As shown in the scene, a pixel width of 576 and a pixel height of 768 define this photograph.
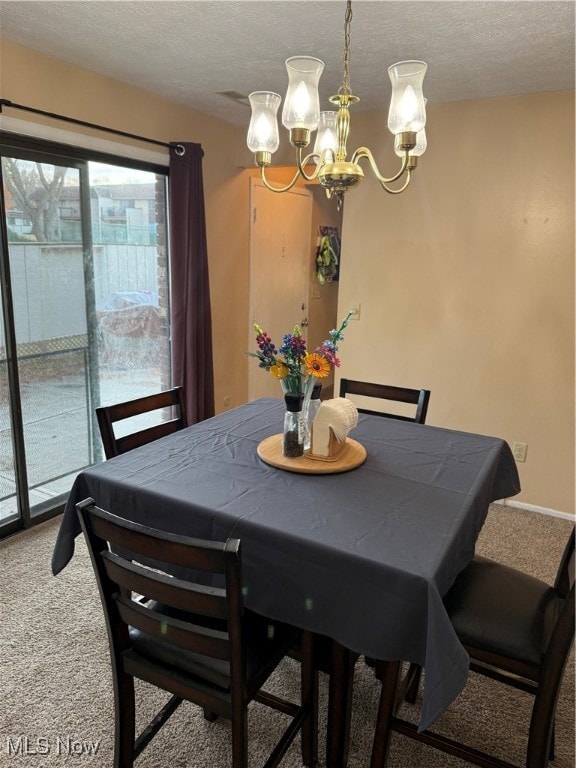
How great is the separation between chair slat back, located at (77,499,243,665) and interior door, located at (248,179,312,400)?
11.0 ft

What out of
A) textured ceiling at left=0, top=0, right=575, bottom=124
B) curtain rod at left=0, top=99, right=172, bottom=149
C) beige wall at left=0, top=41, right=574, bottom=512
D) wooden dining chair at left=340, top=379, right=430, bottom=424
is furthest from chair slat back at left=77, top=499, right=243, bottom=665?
beige wall at left=0, top=41, right=574, bottom=512

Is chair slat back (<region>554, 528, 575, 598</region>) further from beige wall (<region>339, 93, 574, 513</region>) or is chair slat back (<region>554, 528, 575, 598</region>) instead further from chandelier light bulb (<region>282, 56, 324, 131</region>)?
beige wall (<region>339, 93, 574, 513</region>)

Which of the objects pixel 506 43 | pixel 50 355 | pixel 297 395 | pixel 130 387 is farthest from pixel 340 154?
pixel 130 387

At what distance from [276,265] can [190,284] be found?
1.38 m

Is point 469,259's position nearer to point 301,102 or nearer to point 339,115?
point 339,115

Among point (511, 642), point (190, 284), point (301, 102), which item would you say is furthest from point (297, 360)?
point (190, 284)

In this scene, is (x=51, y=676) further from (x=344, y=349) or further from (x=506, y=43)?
(x=506, y=43)

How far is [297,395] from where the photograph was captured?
6.19 feet

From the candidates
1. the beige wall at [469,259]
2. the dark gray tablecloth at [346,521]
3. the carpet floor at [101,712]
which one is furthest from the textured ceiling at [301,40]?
the carpet floor at [101,712]

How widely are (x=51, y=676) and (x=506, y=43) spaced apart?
3241 millimetres

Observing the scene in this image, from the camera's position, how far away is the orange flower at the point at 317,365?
71.2 inches

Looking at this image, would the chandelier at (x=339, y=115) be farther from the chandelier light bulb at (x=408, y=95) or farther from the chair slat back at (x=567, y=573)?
the chair slat back at (x=567, y=573)

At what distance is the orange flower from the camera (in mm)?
1808

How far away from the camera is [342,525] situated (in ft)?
4.94
